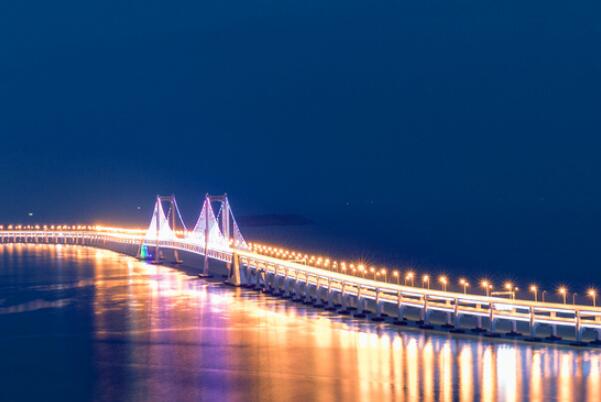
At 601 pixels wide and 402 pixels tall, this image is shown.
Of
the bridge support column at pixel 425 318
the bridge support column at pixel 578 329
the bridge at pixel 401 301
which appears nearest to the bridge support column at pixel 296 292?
the bridge at pixel 401 301

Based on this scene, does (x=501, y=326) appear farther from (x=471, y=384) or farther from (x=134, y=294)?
(x=134, y=294)

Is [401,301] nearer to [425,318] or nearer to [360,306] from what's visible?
[425,318]

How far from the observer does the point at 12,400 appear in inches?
877

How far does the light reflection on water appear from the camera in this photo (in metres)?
21.7

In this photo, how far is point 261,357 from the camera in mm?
26781

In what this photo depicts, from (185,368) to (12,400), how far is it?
5343mm

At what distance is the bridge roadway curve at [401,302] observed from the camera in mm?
25891

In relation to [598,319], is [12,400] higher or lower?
lower

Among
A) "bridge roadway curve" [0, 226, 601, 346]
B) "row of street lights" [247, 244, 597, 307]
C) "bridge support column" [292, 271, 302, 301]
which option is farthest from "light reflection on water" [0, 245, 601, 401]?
"row of street lights" [247, 244, 597, 307]

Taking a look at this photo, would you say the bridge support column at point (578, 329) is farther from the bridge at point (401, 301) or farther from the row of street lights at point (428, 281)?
the row of street lights at point (428, 281)

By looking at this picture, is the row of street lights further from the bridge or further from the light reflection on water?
the light reflection on water

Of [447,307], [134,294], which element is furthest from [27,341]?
[447,307]

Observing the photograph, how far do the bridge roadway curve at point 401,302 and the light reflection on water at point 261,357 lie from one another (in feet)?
3.44

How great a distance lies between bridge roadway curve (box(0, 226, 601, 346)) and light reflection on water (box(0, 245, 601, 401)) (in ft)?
3.44
